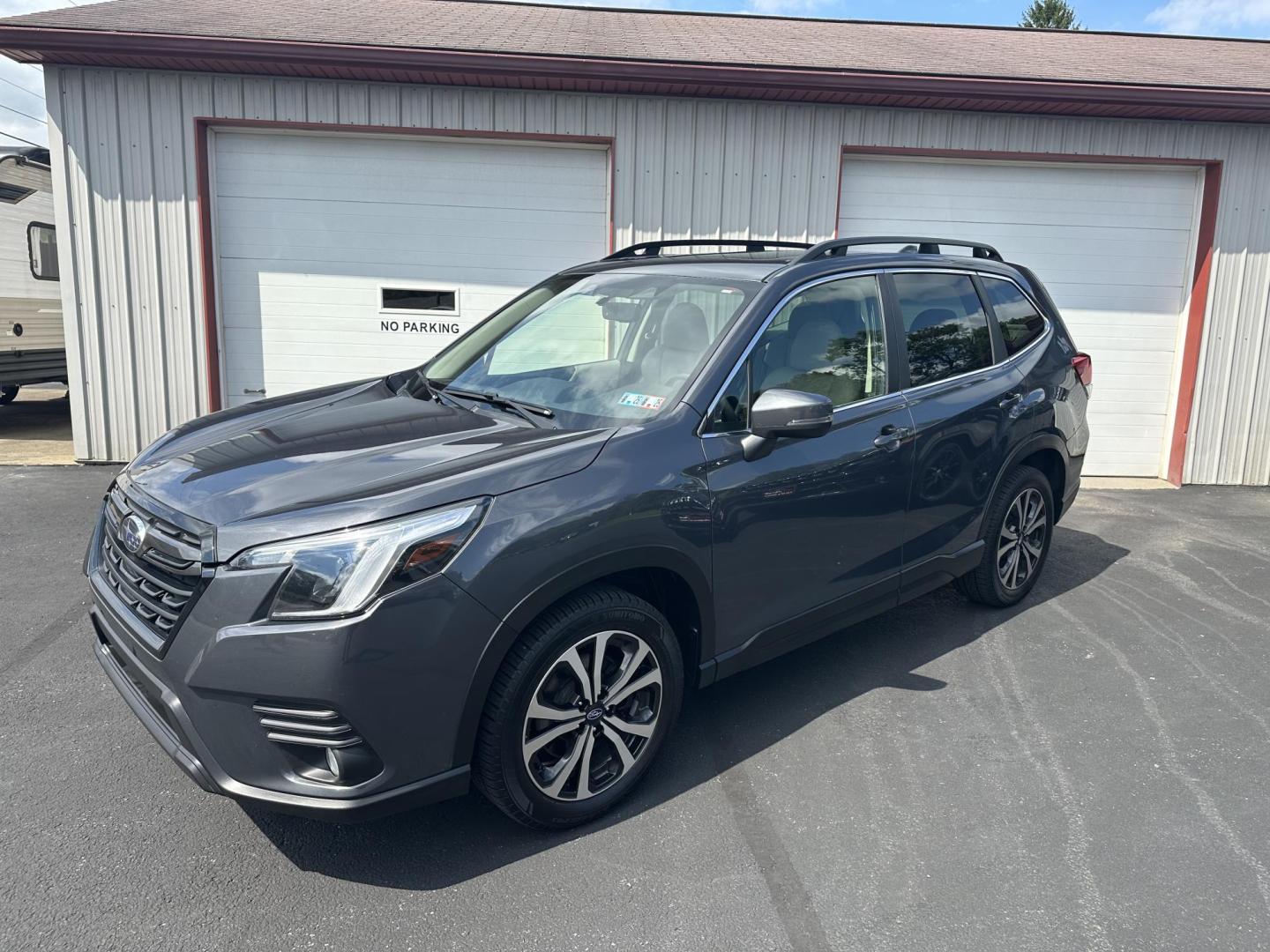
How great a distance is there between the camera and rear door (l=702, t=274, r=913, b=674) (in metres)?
3.37

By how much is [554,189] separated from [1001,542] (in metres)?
5.17

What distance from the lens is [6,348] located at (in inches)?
412

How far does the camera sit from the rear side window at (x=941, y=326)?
427cm

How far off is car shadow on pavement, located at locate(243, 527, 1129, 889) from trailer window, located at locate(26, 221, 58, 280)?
1039cm

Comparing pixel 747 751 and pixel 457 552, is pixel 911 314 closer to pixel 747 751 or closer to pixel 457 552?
pixel 747 751

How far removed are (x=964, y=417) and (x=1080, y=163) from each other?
17.8 ft

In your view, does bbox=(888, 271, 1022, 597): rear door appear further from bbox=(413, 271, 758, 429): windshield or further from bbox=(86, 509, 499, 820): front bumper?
bbox=(86, 509, 499, 820): front bumper

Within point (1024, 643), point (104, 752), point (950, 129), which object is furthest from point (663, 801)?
point (950, 129)

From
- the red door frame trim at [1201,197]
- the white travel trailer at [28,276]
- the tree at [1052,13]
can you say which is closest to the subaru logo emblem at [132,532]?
the red door frame trim at [1201,197]

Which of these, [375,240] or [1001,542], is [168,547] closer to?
[1001,542]

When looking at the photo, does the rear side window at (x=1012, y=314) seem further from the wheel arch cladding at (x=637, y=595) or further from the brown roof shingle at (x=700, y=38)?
the brown roof shingle at (x=700, y=38)

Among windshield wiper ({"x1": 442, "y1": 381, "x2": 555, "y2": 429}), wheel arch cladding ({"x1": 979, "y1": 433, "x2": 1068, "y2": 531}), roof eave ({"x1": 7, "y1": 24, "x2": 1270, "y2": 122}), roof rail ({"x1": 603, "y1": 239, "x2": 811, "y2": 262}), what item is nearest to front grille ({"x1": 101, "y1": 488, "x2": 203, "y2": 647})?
windshield wiper ({"x1": 442, "y1": 381, "x2": 555, "y2": 429})

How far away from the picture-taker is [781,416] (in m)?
3.26

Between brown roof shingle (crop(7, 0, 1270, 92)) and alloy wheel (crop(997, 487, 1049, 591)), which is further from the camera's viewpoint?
brown roof shingle (crop(7, 0, 1270, 92))
